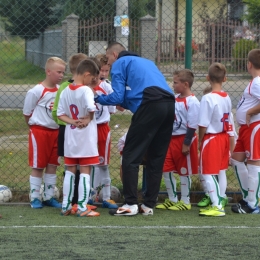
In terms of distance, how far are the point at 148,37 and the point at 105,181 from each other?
2.08m

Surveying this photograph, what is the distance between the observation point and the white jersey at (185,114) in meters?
6.67

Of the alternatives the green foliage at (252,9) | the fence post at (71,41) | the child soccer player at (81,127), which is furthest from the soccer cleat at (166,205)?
the green foliage at (252,9)

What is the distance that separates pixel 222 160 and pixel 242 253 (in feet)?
5.87

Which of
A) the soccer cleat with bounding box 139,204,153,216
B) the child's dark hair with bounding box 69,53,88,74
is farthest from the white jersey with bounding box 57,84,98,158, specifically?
the soccer cleat with bounding box 139,204,153,216

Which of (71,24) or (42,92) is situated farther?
(71,24)

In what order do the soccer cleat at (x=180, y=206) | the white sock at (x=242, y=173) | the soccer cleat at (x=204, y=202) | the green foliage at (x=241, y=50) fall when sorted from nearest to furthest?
the white sock at (x=242, y=173)
the soccer cleat at (x=180, y=206)
the soccer cleat at (x=204, y=202)
the green foliage at (x=241, y=50)

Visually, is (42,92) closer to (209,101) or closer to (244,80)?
(209,101)

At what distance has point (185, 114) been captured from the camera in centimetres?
676

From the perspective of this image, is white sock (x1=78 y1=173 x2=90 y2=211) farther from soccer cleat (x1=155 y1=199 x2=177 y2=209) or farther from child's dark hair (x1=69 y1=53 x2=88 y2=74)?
child's dark hair (x1=69 y1=53 x2=88 y2=74)

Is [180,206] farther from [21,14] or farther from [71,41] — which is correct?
[21,14]

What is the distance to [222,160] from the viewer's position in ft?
21.7

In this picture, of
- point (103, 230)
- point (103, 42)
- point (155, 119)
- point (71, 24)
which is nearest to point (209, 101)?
point (155, 119)

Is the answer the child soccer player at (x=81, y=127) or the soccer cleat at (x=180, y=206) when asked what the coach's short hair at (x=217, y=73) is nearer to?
the child soccer player at (x=81, y=127)

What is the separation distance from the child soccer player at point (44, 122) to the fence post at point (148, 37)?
164 centimetres
